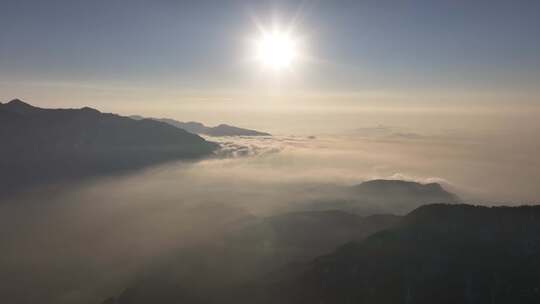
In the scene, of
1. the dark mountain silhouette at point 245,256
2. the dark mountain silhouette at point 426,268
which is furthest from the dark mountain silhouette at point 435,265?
the dark mountain silhouette at point 245,256

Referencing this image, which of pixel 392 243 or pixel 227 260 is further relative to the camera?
pixel 227 260

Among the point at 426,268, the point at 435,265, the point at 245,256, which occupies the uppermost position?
the point at 435,265

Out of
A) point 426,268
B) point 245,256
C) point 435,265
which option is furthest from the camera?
point 245,256

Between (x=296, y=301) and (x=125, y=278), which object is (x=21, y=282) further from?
(x=296, y=301)

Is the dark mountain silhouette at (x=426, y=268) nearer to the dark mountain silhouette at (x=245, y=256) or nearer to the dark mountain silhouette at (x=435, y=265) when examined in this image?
the dark mountain silhouette at (x=435, y=265)

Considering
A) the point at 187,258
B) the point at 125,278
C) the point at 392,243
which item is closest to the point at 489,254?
the point at 392,243

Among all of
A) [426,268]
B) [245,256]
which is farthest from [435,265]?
[245,256]

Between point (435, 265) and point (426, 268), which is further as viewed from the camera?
point (426, 268)

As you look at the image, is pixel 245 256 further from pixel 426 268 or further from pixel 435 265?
pixel 435 265
